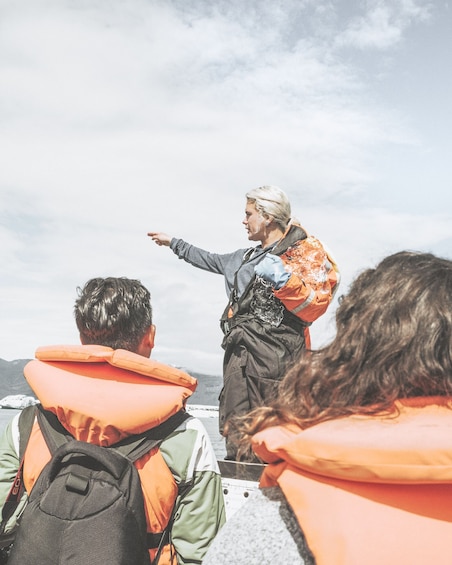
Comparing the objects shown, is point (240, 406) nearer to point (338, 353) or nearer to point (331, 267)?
point (331, 267)

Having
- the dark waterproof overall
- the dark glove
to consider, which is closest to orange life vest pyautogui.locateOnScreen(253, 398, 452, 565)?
the dark glove

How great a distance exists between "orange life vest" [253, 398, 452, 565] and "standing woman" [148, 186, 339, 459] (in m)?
2.89

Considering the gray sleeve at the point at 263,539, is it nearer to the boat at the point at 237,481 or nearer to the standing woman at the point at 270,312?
the boat at the point at 237,481

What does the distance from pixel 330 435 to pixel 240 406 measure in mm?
3181

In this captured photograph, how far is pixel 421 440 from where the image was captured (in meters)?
1.55

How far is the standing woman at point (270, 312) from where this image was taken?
4625 millimetres

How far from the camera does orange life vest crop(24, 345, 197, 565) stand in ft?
8.48

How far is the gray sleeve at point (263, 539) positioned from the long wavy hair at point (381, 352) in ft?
0.76

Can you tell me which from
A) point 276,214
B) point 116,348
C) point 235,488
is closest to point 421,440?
point 116,348

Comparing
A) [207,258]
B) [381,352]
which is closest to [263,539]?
[381,352]

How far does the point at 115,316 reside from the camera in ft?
9.75

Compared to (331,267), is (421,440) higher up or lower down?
Answer: lower down

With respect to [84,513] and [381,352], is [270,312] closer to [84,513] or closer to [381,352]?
[84,513]

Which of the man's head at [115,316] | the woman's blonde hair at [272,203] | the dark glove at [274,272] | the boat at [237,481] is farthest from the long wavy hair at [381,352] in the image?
the woman's blonde hair at [272,203]
